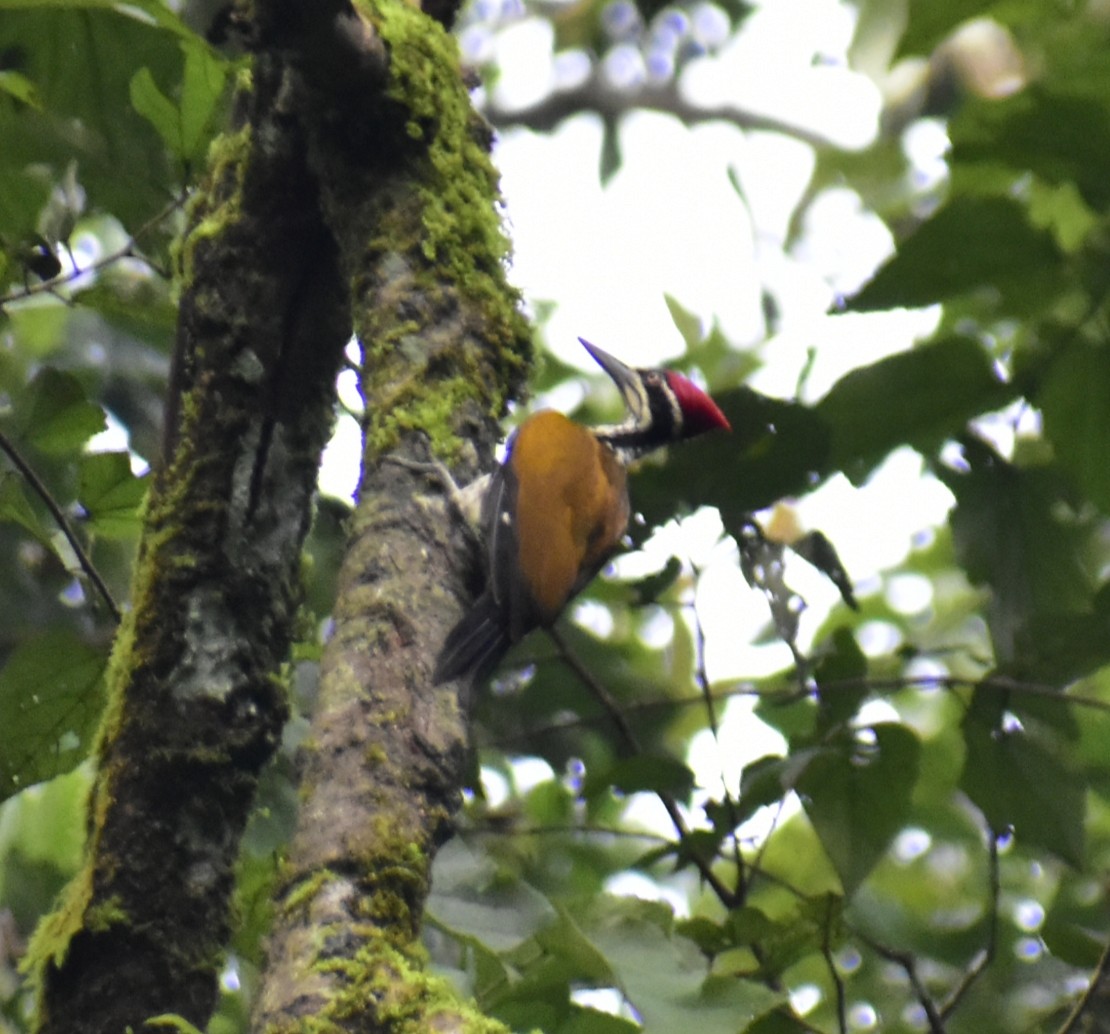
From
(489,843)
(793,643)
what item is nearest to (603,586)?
(489,843)

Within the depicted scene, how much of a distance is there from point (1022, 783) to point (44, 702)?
1849 millimetres

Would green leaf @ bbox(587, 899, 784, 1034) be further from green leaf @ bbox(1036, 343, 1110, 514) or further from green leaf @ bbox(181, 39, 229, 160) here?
green leaf @ bbox(181, 39, 229, 160)

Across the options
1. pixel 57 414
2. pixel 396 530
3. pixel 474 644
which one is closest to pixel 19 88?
pixel 57 414

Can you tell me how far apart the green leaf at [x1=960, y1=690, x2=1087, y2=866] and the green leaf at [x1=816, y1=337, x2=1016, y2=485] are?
0.55 metres

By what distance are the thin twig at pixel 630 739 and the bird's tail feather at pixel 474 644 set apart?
61cm

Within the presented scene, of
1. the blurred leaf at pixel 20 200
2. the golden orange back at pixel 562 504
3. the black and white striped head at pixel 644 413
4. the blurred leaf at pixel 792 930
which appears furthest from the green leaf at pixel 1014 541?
the black and white striped head at pixel 644 413

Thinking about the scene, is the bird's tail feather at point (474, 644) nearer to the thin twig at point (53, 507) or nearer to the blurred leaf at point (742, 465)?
the blurred leaf at point (742, 465)

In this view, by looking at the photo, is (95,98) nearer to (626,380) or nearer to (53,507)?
(53,507)

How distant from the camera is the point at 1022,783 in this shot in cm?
265

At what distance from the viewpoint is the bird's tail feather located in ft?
6.47

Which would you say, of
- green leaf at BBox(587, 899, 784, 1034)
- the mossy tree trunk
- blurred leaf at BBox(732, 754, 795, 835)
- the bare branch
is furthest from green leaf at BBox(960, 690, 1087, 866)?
the bare branch

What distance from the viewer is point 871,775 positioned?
259 cm

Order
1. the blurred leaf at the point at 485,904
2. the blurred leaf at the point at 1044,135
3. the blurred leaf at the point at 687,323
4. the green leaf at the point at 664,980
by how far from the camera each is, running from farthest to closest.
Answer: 1. the blurred leaf at the point at 687,323
2. the blurred leaf at the point at 485,904
3. the blurred leaf at the point at 1044,135
4. the green leaf at the point at 664,980

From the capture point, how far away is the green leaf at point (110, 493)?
266 centimetres
